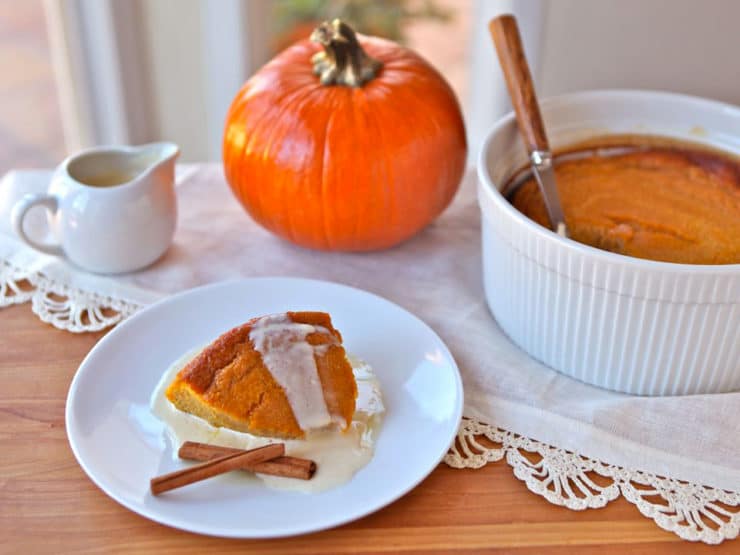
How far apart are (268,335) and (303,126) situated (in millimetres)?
310

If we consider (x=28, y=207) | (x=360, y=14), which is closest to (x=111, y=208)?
(x=28, y=207)

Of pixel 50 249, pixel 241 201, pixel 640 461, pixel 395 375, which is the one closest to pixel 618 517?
pixel 640 461

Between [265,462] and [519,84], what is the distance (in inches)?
21.3

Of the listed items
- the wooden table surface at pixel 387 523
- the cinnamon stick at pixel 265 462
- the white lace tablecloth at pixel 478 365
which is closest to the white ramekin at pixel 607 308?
the white lace tablecloth at pixel 478 365

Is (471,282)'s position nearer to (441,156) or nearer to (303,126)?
(441,156)

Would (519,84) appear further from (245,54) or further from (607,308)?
(245,54)

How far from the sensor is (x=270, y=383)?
0.80 meters

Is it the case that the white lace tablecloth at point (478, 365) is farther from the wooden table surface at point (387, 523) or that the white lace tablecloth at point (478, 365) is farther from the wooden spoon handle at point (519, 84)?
the wooden spoon handle at point (519, 84)

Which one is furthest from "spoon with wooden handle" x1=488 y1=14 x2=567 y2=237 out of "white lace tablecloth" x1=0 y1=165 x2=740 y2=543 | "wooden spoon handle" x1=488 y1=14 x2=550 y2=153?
"white lace tablecloth" x1=0 y1=165 x2=740 y2=543

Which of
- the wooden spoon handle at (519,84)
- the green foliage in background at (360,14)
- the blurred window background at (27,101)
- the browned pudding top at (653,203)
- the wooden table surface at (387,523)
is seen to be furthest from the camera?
the blurred window background at (27,101)

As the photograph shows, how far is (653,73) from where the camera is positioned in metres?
1.30

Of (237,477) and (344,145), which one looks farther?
(344,145)

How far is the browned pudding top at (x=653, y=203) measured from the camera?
90cm

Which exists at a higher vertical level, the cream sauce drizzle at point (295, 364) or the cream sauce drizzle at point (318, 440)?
the cream sauce drizzle at point (295, 364)
